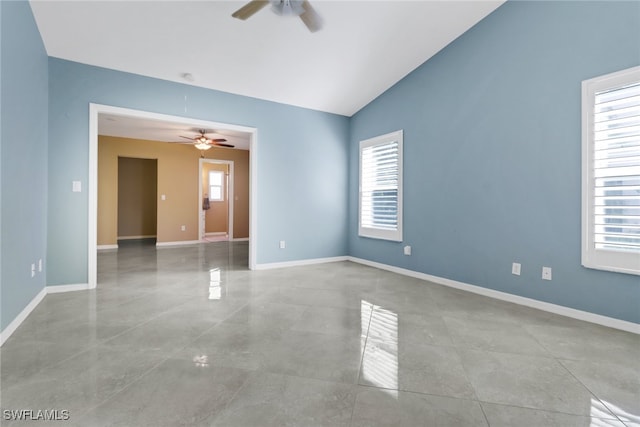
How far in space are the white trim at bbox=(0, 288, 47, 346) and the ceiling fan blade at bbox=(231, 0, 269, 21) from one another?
125 inches

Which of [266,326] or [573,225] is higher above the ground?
[573,225]

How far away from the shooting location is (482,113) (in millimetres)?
3666

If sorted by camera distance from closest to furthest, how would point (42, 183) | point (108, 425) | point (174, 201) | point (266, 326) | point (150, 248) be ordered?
point (108, 425) < point (266, 326) < point (42, 183) < point (150, 248) < point (174, 201)

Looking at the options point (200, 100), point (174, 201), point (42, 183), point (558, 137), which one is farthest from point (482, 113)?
point (174, 201)

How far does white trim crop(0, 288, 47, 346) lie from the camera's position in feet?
7.39

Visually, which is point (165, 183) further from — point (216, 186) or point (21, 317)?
point (21, 317)

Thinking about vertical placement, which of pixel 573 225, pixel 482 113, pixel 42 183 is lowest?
pixel 573 225

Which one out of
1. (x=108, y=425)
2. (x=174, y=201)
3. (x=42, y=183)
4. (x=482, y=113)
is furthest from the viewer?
(x=174, y=201)

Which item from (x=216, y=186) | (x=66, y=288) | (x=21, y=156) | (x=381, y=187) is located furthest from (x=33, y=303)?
(x=216, y=186)

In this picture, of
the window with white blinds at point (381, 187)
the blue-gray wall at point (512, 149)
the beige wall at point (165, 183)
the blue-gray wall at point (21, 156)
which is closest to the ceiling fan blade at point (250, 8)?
the blue-gray wall at point (21, 156)

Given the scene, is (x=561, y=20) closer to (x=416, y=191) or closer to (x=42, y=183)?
(x=416, y=191)

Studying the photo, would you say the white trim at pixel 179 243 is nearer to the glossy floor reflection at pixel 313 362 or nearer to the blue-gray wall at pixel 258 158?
the blue-gray wall at pixel 258 158

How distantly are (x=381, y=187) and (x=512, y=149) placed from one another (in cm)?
209

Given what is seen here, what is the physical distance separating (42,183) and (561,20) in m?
5.71
